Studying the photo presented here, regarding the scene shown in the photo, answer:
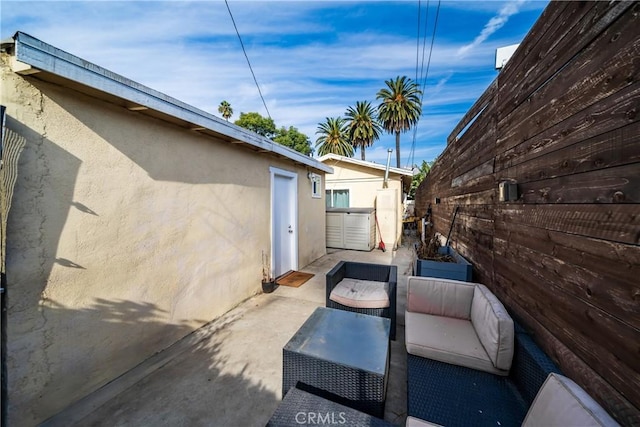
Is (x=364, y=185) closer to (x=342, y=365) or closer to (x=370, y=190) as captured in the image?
(x=370, y=190)

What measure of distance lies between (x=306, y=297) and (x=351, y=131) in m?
17.4

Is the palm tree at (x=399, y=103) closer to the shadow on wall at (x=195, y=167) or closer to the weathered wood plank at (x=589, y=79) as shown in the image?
the shadow on wall at (x=195, y=167)

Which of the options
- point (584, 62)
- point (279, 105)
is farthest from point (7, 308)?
point (279, 105)

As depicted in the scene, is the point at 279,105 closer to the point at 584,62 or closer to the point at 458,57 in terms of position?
the point at 458,57

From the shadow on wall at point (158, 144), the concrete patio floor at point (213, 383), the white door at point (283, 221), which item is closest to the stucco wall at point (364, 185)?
the white door at point (283, 221)

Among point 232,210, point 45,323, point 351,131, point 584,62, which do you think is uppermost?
point 351,131

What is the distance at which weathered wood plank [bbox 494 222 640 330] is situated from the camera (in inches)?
38.9

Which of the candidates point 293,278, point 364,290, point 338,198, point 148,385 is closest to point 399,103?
point 338,198

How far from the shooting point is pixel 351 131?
19.0m

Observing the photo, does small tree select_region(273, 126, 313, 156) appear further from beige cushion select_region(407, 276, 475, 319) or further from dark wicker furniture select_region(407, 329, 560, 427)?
dark wicker furniture select_region(407, 329, 560, 427)

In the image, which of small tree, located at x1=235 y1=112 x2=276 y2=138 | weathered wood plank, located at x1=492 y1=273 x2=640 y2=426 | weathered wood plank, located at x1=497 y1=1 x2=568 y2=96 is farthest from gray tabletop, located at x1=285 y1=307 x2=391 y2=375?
small tree, located at x1=235 y1=112 x2=276 y2=138

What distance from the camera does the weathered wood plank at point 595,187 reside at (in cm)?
100

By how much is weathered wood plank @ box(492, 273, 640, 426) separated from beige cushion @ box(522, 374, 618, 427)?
8.5 inches

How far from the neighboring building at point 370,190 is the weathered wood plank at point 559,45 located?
6575 mm
